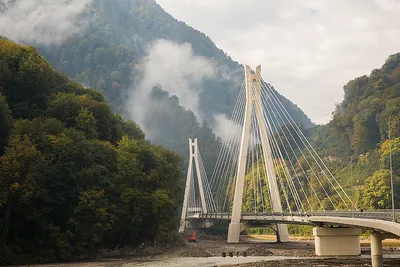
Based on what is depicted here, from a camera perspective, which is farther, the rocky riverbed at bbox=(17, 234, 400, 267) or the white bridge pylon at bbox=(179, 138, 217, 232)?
the white bridge pylon at bbox=(179, 138, 217, 232)

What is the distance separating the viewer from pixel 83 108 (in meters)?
47.9

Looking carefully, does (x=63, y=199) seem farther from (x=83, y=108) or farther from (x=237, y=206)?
(x=237, y=206)

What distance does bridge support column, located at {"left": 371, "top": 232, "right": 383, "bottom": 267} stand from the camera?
28.3m

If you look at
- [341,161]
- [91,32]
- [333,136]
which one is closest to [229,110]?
[91,32]

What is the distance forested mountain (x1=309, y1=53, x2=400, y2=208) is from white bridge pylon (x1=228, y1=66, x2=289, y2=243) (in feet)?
32.8

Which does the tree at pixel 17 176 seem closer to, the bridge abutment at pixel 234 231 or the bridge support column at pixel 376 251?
the bridge support column at pixel 376 251

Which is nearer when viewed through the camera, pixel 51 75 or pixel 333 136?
pixel 51 75

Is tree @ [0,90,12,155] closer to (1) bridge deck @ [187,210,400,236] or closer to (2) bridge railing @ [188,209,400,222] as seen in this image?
(1) bridge deck @ [187,210,400,236]

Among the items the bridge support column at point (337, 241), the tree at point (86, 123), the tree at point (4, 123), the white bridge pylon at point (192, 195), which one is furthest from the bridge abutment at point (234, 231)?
the tree at point (4, 123)

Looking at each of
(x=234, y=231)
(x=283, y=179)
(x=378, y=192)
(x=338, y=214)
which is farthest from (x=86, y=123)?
(x=283, y=179)

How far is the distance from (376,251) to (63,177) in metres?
22.4

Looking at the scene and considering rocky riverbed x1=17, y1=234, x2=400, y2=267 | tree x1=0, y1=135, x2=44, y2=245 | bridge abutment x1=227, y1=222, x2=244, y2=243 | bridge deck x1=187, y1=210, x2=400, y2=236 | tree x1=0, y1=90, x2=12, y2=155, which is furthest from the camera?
bridge abutment x1=227, y1=222, x2=244, y2=243

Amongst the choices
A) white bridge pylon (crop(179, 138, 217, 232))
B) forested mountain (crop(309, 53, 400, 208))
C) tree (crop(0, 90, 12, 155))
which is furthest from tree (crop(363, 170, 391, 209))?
tree (crop(0, 90, 12, 155))

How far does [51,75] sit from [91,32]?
122828mm
